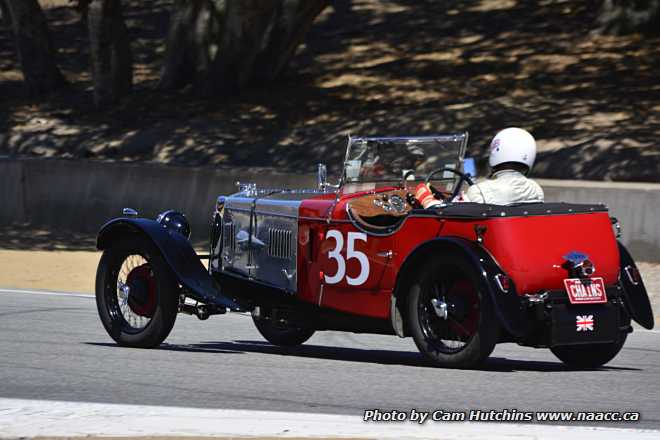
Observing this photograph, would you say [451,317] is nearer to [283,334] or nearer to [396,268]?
[396,268]

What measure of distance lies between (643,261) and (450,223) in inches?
284

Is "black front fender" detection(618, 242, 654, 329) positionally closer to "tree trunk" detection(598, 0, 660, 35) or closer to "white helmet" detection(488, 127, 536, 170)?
"white helmet" detection(488, 127, 536, 170)

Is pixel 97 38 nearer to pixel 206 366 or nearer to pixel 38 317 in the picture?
pixel 38 317

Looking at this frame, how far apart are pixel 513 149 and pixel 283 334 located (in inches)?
99.9

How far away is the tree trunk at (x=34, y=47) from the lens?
2609 cm

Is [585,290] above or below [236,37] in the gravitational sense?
above

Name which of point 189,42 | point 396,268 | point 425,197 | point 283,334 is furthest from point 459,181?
point 189,42

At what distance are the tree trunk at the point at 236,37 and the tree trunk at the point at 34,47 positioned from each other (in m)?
2.78

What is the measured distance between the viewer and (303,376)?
802cm

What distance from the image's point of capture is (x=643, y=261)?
1474 cm

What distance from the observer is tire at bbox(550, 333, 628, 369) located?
8.62 metres

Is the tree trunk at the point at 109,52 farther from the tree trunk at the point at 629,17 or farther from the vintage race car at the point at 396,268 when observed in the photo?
the vintage race car at the point at 396,268

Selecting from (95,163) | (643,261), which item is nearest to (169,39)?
(95,163)

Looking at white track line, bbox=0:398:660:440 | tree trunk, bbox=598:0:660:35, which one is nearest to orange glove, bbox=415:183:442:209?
white track line, bbox=0:398:660:440
